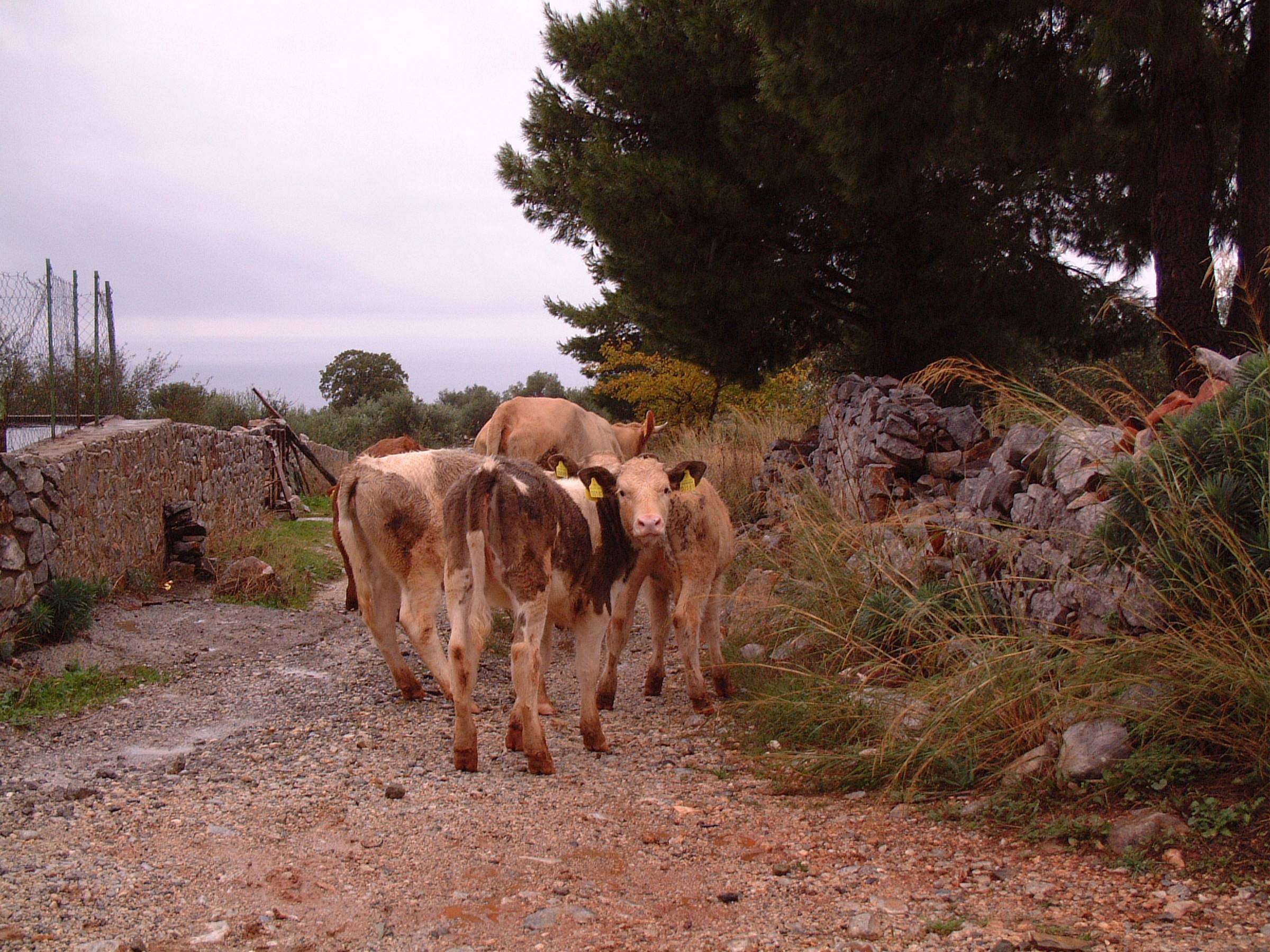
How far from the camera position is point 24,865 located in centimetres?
383

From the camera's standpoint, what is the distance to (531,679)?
5.20m

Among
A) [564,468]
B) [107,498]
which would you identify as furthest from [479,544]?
[107,498]

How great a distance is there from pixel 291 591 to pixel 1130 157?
1012 cm

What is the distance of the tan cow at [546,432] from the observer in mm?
11070

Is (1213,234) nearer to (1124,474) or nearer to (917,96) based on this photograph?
(917,96)

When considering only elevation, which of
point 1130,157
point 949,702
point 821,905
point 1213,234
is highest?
point 1130,157

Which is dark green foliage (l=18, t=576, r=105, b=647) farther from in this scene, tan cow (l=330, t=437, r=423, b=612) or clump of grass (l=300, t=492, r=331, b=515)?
clump of grass (l=300, t=492, r=331, b=515)

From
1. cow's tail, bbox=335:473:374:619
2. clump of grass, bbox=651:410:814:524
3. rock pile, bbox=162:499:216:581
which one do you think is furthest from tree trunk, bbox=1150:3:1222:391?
rock pile, bbox=162:499:216:581

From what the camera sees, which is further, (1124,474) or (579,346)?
(579,346)

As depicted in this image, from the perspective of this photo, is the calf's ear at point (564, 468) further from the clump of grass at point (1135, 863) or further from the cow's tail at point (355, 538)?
the clump of grass at point (1135, 863)

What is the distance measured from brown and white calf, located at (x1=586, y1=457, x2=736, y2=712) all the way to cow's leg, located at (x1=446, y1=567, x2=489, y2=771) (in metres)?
1.21

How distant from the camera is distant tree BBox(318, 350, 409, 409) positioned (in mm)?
46562

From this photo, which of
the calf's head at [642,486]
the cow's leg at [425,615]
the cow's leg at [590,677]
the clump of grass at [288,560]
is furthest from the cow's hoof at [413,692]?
the clump of grass at [288,560]

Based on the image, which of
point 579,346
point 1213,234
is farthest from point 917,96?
point 579,346
